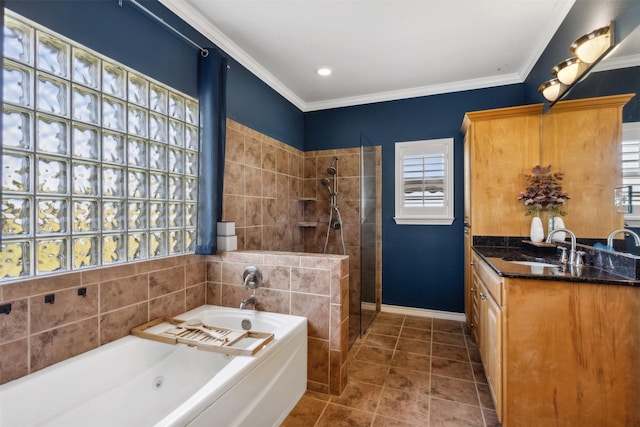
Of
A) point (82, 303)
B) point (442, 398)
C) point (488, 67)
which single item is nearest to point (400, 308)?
point (442, 398)

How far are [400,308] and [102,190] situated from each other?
310 cm

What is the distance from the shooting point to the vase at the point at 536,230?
2328mm

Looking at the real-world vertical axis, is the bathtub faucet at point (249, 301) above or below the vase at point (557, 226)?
below

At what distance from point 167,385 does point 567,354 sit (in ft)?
6.92

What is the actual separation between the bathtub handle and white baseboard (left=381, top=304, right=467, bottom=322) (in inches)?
79.1

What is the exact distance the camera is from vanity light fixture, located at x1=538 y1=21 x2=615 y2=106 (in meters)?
1.54

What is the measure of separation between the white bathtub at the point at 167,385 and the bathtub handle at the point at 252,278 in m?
0.18

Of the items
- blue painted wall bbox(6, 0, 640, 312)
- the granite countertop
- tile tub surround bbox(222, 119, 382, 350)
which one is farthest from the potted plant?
tile tub surround bbox(222, 119, 382, 350)

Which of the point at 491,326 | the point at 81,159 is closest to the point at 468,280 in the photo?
the point at 491,326

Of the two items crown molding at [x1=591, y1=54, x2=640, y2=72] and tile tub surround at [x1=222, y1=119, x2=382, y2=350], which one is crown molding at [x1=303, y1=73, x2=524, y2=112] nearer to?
tile tub surround at [x1=222, y1=119, x2=382, y2=350]

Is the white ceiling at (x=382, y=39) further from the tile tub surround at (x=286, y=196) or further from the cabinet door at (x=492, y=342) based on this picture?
the cabinet door at (x=492, y=342)

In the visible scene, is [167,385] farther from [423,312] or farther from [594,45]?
[594,45]

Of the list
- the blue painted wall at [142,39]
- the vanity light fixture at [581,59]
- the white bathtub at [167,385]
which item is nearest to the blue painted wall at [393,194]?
the vanity light fixture at [581,59]

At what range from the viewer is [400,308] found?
344 centimetres
